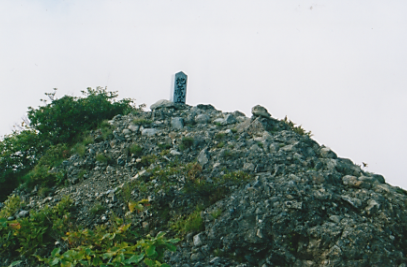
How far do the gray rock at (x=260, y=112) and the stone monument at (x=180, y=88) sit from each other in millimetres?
3590

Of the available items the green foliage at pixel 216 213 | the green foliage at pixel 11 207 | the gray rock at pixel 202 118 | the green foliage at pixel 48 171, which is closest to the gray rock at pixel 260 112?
the gray rock at pixel 202 118

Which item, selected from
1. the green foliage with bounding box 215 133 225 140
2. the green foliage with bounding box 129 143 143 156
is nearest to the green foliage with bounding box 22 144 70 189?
the green foliage with bounding box 129 143 143 156

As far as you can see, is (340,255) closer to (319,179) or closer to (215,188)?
(319,179)

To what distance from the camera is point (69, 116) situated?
14328 millimetres

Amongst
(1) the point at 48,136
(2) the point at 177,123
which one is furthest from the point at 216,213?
(1) the point at 48,136

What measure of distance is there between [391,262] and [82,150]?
9.88 metres

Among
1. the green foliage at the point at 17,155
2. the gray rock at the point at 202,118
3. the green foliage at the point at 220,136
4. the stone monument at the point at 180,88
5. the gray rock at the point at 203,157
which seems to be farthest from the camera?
the stone monument at the point at 180,88

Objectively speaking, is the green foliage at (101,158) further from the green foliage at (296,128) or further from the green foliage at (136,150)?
the green foliage at (296,128)

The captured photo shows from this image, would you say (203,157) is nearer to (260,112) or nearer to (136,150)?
(136,150)

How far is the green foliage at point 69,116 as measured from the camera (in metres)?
13.9

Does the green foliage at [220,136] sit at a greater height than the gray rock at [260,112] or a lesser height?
lesser

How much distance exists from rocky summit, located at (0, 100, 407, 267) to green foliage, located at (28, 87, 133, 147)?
1.63 metres

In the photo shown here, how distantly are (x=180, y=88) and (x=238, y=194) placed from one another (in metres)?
7.23

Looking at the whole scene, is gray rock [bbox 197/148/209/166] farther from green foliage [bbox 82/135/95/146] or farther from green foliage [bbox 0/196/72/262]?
green foliage [bbox 82/135/95/146]
